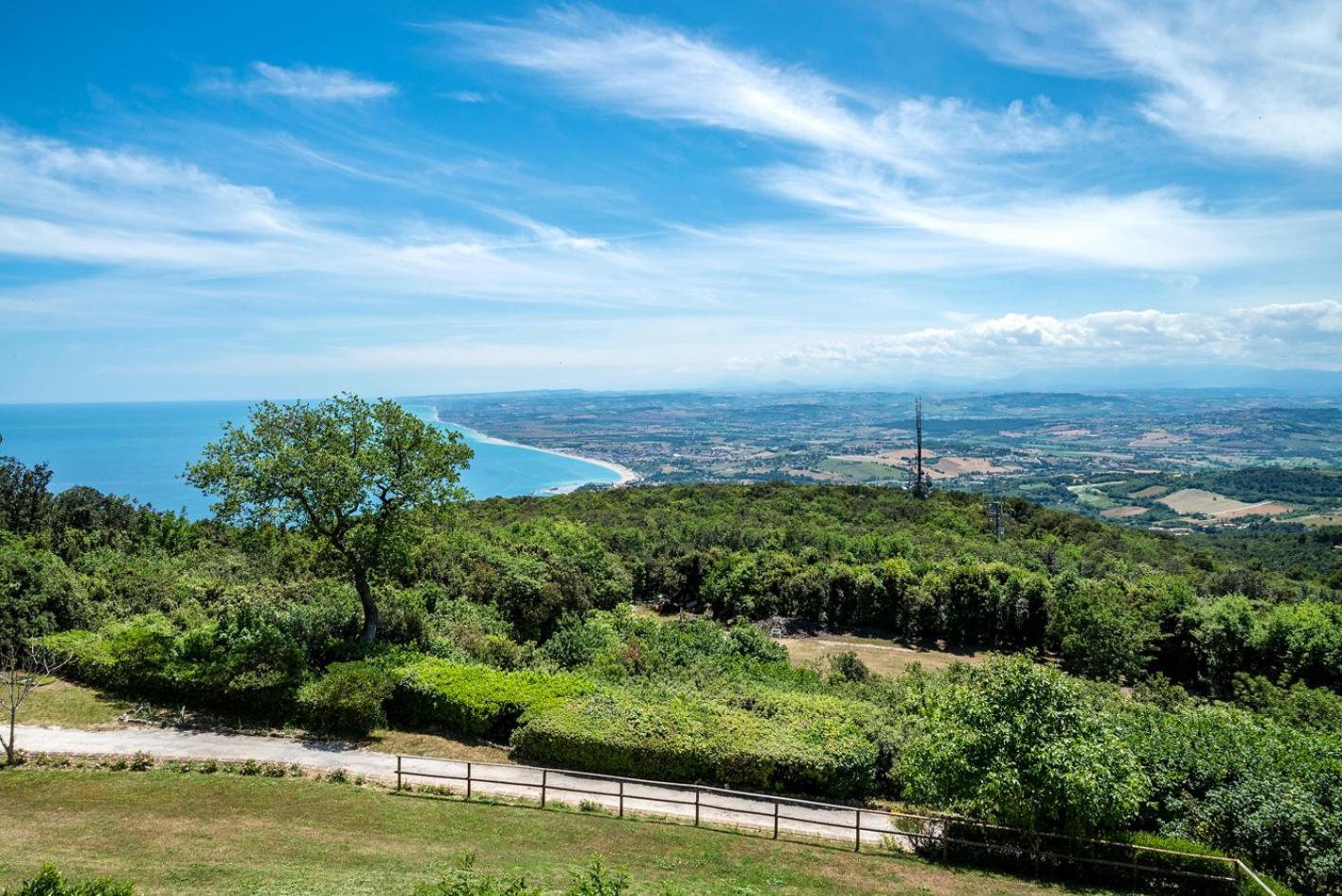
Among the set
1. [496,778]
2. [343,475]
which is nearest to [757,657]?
[496,778]

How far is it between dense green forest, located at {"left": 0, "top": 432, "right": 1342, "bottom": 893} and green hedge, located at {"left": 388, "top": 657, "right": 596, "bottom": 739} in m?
0.07

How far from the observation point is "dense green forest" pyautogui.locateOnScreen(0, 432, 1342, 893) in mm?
12758

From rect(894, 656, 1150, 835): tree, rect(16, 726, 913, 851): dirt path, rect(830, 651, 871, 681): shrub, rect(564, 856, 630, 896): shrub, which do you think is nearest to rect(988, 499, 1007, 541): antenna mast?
rect(830, 651, 871, 681): shrub

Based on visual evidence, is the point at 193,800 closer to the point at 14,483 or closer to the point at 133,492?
the point at 14,483

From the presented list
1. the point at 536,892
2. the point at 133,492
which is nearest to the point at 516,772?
the point at 536,892

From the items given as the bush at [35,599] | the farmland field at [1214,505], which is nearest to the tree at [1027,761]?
the bush at [35,599]

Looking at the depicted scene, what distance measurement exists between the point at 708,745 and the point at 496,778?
15.1 feet

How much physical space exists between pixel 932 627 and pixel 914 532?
45.6 ft

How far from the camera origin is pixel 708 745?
15336 millimetres

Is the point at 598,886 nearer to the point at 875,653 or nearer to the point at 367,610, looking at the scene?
the point at 367,610

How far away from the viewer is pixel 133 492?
98.7 metres

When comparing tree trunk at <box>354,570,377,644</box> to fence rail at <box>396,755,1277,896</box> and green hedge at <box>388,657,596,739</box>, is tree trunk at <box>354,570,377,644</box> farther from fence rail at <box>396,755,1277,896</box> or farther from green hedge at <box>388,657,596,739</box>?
fence rail at <box>396,755,1277,896</box>

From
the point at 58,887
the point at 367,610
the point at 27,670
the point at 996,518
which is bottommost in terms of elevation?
the point at 996,518

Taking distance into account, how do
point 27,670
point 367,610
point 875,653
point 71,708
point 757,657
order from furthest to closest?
point 875,653 < point 757,657 < point 367,610 < point 27,670 < point 71,708
